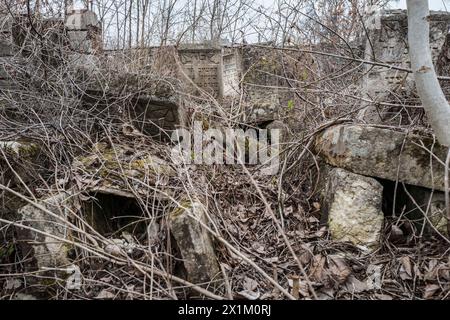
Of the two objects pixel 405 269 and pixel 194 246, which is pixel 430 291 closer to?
pixel 405 269

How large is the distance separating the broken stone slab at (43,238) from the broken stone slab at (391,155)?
211 cm

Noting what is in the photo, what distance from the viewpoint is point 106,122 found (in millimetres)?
3621

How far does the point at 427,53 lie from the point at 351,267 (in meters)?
1.42

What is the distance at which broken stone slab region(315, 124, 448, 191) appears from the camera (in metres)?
2.49

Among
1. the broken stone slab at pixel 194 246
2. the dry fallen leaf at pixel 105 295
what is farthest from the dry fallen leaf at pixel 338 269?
the dry fallen leaf at pixel 105 295

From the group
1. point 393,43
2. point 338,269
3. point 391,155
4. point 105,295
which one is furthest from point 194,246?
point 393,43

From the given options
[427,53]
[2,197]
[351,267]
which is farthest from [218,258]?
[427,53]

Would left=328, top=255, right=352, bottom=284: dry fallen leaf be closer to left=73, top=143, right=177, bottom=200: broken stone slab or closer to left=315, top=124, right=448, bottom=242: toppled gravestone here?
left=315, top=124, right=448, bottom=242: toppled gravestone

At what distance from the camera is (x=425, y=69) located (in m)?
2.14

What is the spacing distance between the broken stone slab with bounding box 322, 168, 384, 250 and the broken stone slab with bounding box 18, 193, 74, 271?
1.89 meters

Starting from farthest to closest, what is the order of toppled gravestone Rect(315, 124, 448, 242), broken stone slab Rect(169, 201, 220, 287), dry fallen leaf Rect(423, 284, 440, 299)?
toppled gravestone Rect(315, 124, 448, 242), broken stone slab Rect(169, 201, 220, 287), dry fallen leaf Rect(423, 284, 440, 299)

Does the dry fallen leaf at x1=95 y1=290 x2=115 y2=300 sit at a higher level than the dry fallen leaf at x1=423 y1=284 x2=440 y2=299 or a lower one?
lower

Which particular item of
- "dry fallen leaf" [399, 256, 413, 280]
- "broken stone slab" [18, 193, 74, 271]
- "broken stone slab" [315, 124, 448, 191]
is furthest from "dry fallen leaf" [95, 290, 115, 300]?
"broken stone slab" [315, 124, 448, 191]

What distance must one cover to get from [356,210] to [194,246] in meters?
1.22
